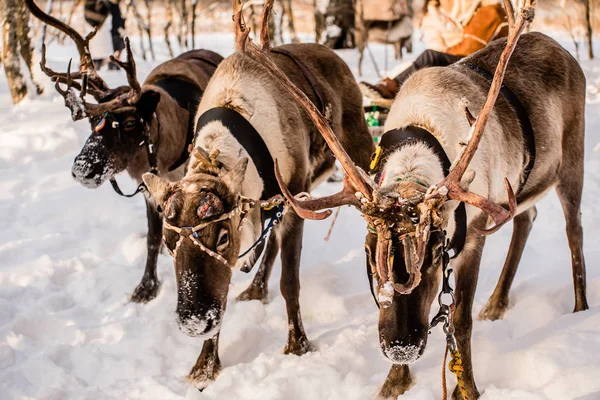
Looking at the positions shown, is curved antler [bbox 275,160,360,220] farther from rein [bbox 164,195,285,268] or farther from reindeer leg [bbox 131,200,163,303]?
reindeer leg [bbox 131,200,163,303]

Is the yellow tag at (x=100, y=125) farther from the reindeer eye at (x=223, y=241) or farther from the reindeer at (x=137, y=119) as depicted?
the reindeer eye at (x=223, y=241)

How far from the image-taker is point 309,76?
170 inches

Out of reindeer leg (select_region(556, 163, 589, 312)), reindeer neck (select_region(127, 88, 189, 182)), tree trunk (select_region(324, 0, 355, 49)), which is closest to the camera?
reindeer leg (select_region(556, 163, 589, 312))

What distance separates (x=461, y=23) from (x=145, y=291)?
3.55 metres

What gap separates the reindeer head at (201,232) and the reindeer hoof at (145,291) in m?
1.60

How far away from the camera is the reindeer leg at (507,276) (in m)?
3.97

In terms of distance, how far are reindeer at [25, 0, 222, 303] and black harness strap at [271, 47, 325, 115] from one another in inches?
34.6

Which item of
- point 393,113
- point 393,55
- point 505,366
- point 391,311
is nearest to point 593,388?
point 505,366

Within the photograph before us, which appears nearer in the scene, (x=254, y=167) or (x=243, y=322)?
(x=254, y=167)

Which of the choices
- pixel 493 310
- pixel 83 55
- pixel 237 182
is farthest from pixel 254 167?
pixel 83 55

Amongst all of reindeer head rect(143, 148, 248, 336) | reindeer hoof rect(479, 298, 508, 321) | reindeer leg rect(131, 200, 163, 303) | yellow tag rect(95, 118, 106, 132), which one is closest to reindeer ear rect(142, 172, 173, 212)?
reindeer head rect(143, 148, 248, 336)

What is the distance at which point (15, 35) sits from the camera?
26.9ft

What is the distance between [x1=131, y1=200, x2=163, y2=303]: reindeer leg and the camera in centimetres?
454

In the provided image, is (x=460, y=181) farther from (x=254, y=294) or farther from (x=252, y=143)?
(x=254, y=294)
